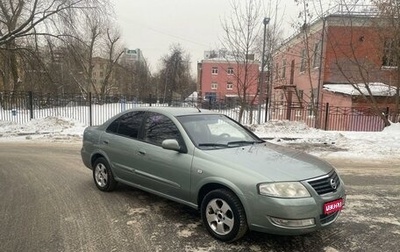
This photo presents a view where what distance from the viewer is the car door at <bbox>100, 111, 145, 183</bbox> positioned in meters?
4.95

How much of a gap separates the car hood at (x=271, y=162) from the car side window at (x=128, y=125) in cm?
148

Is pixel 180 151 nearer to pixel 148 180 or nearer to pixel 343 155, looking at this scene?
pixel 148 180

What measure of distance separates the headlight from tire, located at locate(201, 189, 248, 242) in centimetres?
35

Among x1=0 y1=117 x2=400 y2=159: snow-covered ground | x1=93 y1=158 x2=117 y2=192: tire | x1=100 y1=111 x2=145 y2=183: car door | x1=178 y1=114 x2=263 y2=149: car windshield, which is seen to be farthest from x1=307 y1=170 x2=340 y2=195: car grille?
x1=0 y1=117 x2=400 y2=159: snow-covered ground

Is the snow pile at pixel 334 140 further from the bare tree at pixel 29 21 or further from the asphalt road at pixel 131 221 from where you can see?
the bare tree at pixel 29 21

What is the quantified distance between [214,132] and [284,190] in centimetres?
155

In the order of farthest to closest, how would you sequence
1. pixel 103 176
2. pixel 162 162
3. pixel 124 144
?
pixel 103 176 → pixel 124 144 → pixel 162 162

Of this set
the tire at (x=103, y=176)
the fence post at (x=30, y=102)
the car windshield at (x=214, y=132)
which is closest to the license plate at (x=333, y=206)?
the car windshield at (x=214, y=132)

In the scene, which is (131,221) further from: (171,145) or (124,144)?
(124,144)

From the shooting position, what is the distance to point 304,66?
28969mm

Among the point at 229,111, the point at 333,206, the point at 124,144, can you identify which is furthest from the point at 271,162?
the point at 229,111

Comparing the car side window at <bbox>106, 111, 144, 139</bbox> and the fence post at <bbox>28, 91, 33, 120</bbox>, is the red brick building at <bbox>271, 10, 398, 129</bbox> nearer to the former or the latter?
the fence post at <bbox>28, 91, 33, 120</bbox>

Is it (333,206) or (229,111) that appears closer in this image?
(333,206)

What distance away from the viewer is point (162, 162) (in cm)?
443
